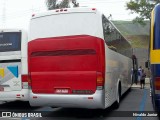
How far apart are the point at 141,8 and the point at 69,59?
40.8 metres

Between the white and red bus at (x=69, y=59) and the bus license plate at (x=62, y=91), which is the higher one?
the white and red bus at (x=69, y=59)

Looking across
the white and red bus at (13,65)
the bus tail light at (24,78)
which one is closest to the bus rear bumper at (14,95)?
the white and red bus at (13,65)

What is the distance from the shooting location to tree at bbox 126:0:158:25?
160 feet

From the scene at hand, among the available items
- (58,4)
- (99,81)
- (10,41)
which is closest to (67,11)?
(99,81)

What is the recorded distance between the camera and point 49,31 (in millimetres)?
10766

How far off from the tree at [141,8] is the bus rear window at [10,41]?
1474 inches

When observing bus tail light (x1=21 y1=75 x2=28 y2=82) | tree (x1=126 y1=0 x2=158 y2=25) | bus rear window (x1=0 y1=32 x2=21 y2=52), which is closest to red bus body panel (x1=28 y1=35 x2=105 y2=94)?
bus tail light (x1=21 y1=75 x2=28 y2=82)

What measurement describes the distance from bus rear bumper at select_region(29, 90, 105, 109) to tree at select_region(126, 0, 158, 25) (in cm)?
4039

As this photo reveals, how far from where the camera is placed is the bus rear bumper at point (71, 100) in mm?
9992

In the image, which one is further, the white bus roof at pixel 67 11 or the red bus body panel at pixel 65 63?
the white bus roof at pixel 67 11

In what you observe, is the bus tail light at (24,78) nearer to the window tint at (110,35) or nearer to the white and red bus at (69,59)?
the white and red bus at (69,59)

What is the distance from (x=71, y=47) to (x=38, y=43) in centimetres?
117

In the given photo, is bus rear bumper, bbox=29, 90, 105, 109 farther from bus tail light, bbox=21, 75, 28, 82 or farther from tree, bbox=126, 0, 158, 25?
tree, bbox=126, 0, 158, 25

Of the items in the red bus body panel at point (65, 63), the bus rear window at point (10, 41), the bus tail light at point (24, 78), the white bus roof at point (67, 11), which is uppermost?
the white bus roof at point (67, 11)
